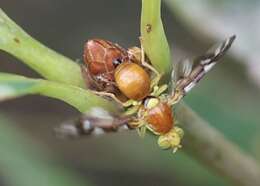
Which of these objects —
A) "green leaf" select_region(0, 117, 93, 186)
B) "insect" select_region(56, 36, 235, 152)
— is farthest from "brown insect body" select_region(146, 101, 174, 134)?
"green leaf" select_region(0, 117, 93, 186)

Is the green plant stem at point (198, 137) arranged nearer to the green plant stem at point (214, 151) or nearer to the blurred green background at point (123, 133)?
the green plant stem at point (214, 151)

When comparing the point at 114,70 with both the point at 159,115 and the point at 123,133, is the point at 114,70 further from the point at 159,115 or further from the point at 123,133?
the point at 123,133

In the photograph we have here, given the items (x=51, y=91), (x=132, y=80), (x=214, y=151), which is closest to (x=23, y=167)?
(x=214, y=151)

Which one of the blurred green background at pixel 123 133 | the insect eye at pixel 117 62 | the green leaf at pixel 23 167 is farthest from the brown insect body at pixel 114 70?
the green leaf at pixel 23 167

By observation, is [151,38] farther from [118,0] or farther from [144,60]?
[118,0]

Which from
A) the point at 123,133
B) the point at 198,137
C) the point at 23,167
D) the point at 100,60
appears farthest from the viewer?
the point at 123,133

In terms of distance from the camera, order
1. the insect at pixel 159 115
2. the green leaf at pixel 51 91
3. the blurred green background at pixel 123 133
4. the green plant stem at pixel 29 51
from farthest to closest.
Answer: the blurred green background at pixel 123 133
the insect at pixel 159 115
the green plant stem at pixel 29 51
the green leaf at pixel 51 91

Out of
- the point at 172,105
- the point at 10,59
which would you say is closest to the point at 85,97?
the point at 172,105
